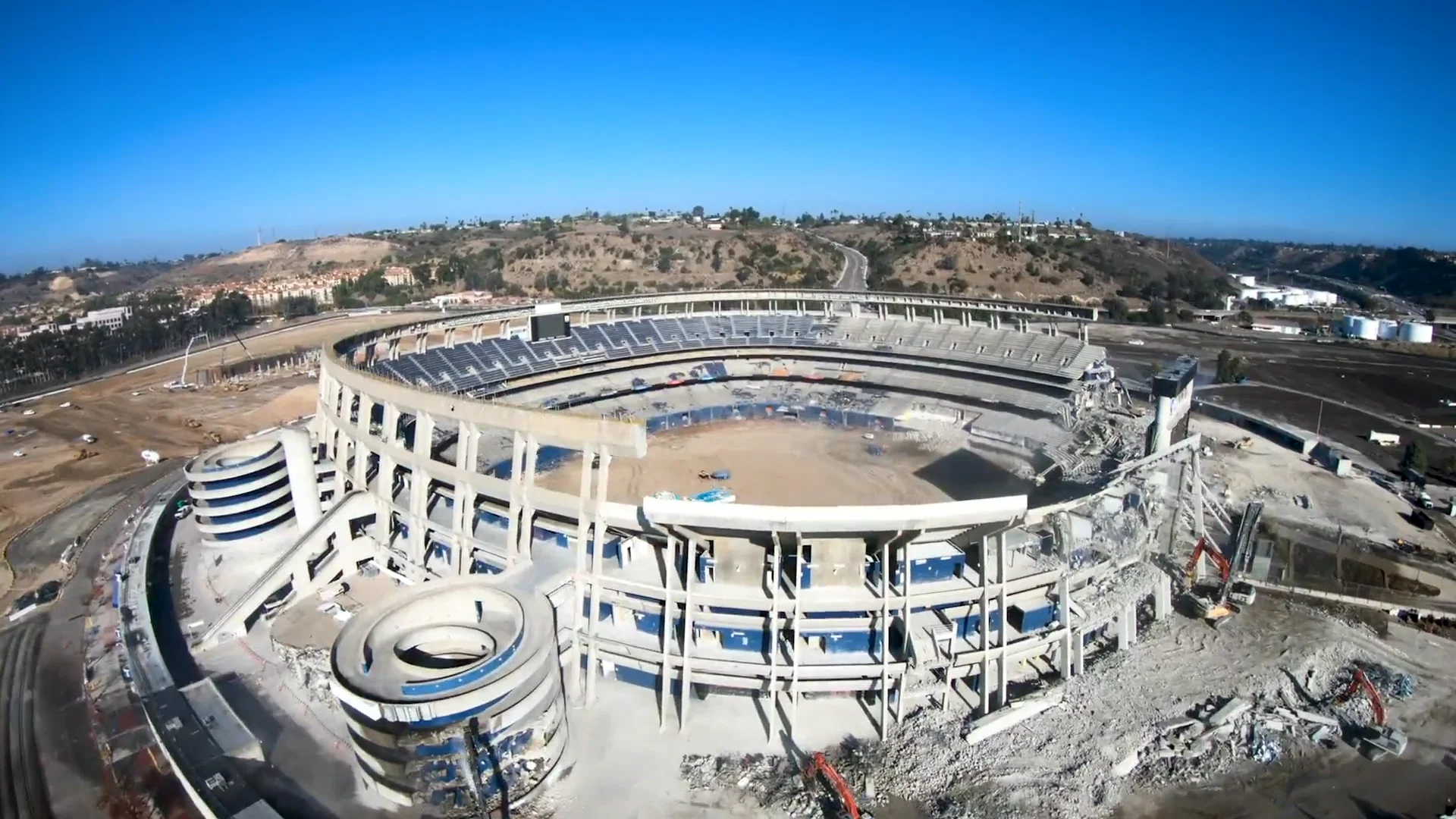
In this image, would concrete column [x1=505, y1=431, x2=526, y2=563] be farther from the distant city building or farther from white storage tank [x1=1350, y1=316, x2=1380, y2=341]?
white storage tank [x1=1350, y1=316, x2=1380, y2=341]

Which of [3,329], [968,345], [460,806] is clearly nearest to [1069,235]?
[968,345]

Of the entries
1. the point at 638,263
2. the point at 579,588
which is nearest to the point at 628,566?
the point at 579,588

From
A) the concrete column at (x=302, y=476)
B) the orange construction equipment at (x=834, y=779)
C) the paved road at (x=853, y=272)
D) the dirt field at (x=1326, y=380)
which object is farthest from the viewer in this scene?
the paved road at (x=853, y=272)

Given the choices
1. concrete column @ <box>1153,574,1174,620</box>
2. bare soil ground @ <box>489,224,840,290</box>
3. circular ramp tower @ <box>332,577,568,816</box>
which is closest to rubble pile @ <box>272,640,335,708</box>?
circular ramp tower @ <box>332,577,568,816</box>

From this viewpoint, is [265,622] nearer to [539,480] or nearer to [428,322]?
[539,480]

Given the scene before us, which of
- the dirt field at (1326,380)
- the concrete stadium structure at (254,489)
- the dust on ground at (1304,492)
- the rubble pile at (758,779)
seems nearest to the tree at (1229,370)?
the dirt field at (1326,380)

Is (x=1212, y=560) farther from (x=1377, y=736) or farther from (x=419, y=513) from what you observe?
(x=419, y=513)

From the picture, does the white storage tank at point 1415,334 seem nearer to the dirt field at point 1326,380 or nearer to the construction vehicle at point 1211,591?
the dirt field at point 1326,380
